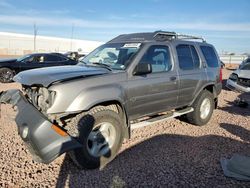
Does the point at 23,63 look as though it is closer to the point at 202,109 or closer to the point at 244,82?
the point at 202,109

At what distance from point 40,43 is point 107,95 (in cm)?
7580

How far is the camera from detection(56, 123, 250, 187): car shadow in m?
4.20

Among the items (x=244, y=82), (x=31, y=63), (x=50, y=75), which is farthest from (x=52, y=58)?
(x=50, y=75)

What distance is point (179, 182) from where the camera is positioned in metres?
4.23

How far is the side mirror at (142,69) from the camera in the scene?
201 inches

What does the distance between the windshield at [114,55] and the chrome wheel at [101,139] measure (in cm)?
113

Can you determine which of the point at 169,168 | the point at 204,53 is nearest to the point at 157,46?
the point at 204,53

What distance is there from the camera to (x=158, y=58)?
5.87 m

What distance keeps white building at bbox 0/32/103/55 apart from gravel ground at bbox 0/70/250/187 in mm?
63857

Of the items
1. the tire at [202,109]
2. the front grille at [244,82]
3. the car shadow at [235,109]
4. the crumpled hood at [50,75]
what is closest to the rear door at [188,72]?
the tire at [202,109]

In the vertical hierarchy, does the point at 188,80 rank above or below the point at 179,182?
above

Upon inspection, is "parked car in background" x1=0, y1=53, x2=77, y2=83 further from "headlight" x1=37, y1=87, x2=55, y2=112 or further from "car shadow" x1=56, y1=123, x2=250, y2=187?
"headlight" x1=37, y1=87, x2=55, y2=112

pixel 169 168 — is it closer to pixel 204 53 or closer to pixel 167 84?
pixel 167 84

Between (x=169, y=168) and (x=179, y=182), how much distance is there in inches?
18.4
